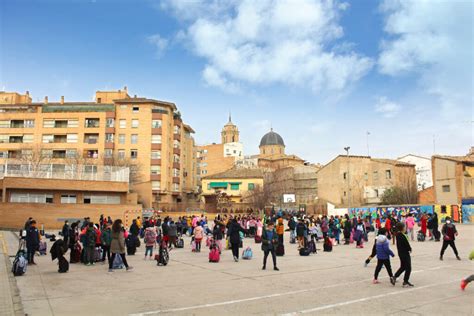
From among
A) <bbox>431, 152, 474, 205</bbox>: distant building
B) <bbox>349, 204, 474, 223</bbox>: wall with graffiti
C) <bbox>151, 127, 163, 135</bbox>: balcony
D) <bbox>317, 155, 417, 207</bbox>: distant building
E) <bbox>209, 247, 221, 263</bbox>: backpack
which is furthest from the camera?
<bbox>317, 155, 417, 207</bbox>: distant building

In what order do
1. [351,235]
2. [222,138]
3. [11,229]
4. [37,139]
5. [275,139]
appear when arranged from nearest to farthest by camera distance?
[351,235]
[11,229]
[37,139]
[275,139]
[222,138]

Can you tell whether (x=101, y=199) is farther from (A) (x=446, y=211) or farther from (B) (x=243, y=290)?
(A) (x=446, y=211)

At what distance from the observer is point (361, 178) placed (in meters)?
67.6

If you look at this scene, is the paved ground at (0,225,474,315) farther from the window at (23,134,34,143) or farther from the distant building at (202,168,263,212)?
the distant building at (202,168,263,212)

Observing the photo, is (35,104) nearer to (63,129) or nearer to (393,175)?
(63,129)

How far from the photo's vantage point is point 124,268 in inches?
546

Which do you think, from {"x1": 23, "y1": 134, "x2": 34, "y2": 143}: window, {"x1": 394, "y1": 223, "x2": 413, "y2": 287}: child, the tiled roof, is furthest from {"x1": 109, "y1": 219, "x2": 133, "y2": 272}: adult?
the tiled roof

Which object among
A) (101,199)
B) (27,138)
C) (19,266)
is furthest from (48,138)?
(19,266)

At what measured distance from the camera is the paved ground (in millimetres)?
7930

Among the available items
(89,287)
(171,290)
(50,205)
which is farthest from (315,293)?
(50,205)

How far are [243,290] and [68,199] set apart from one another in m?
33.8

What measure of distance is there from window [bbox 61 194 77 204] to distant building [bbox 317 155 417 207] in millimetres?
41108

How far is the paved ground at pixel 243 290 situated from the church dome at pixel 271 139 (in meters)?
117

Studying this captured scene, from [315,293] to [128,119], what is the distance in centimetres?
5789
